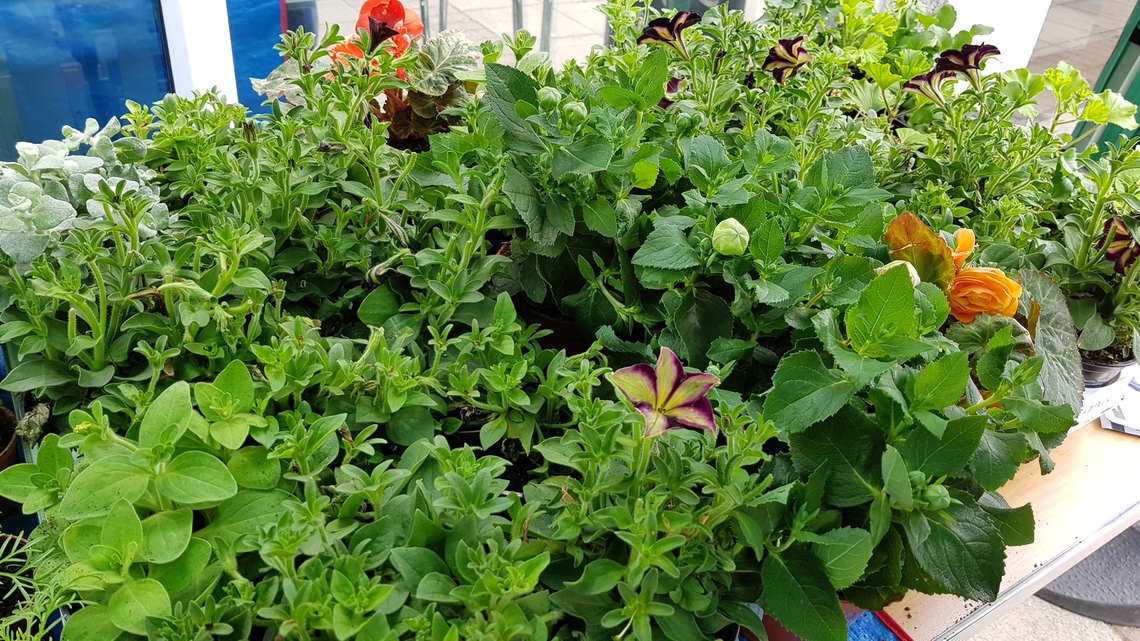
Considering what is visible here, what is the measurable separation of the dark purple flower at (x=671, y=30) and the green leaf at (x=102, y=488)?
2.75ft

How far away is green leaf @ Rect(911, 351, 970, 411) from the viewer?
21.9 inches

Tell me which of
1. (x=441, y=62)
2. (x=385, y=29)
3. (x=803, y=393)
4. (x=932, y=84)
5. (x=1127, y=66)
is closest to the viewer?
(x=803, y=393)

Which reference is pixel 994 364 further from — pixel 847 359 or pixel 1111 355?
pixel 1111 355

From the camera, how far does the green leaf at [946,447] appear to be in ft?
1.81

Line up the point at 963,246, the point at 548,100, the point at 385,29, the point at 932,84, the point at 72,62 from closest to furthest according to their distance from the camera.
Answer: the point at 548,100, the point at 963,246, the point at 385,29, the point at 932,84, the point at 72,62

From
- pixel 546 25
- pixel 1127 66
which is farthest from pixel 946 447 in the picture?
pixel 546 25

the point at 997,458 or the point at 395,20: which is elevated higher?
the point at 395,20

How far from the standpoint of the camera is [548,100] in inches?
26.8

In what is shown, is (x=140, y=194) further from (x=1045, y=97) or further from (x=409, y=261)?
(x=1045, y=97)

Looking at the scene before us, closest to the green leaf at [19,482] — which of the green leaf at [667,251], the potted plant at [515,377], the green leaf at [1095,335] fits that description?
the potted plant at [515,377]

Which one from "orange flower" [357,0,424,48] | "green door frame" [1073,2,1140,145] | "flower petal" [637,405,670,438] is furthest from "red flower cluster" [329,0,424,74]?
"green door frame" [1073,2,1140,145]

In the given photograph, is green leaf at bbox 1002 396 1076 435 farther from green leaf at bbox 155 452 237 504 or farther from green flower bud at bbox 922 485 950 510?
green leaf at bbox 155 452 237 504

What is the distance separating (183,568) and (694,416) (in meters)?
0.35

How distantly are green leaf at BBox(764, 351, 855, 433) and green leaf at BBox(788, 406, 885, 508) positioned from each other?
0.10 ft
